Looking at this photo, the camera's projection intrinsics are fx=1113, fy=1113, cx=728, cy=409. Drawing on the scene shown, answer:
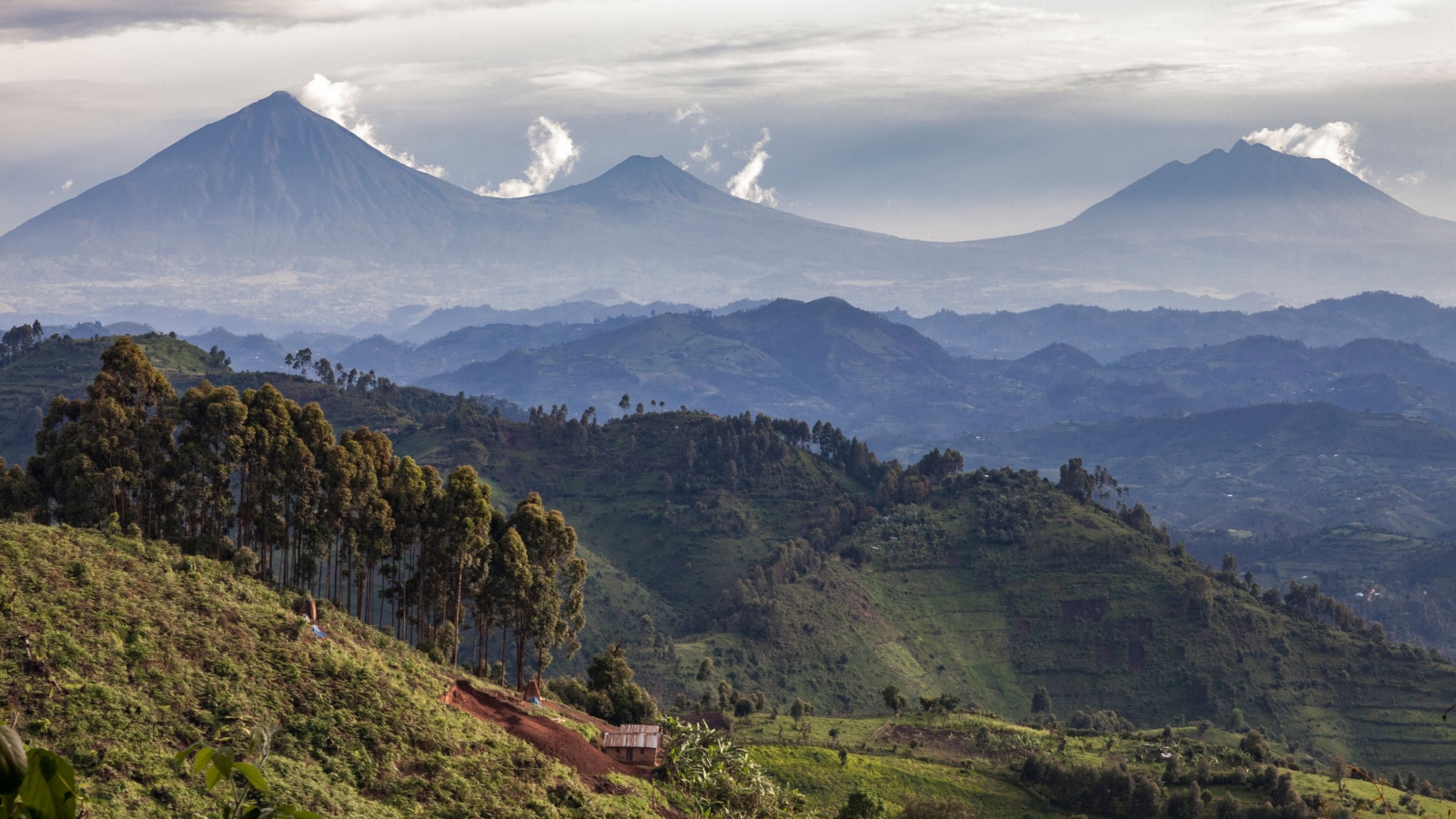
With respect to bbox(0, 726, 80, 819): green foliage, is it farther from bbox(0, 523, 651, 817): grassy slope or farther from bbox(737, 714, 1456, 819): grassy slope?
bbox(737, 714, 1456, 819): grassy slope

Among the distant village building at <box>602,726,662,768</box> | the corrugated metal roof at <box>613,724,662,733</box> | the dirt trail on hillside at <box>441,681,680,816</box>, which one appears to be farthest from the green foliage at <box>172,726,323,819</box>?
the corrugated metal roof at <box>613,724,662,733</box>

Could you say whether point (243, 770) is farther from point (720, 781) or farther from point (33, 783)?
point (720, 781)

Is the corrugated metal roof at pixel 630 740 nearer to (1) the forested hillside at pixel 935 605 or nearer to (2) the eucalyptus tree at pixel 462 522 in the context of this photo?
(2) the eucalyptus tree at pixel 462 522

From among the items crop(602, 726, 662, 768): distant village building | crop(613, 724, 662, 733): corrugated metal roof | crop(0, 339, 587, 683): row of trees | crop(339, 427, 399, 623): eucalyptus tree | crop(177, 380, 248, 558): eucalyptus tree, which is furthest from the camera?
Result: crop(339, 427, 399, 623): eucalyptus tree

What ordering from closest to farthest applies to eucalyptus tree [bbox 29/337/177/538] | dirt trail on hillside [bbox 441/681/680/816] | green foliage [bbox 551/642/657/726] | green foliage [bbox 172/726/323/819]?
Answer: green foliage [bbox 172/726/323/819] → dirt trail on hillside [bbox 441/681/680/816] → eucalyptus tree [bbox 29/337/177/538] → green foliage [bbox 551/642/657/726]

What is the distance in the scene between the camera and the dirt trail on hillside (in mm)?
40406

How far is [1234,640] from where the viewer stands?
128750 millimetres

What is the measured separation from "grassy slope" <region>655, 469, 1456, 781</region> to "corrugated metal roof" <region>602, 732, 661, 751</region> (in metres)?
71.2

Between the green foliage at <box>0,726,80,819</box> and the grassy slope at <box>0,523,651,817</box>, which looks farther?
the grassy slope at <box>0,523,651,817</box>

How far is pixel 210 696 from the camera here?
31.9m

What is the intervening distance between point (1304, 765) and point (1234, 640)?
31415 millimetres

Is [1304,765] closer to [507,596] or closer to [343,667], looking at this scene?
[507,596]

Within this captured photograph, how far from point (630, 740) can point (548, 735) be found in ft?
12.9

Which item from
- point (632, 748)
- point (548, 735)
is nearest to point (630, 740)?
point (632, 748)
